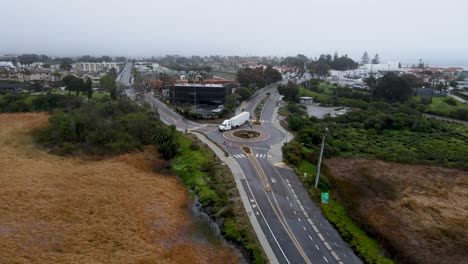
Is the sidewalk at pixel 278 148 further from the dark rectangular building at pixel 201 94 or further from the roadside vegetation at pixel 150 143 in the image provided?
the dark rectangular building at pixel 201 94

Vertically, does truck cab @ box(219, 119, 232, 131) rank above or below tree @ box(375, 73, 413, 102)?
below

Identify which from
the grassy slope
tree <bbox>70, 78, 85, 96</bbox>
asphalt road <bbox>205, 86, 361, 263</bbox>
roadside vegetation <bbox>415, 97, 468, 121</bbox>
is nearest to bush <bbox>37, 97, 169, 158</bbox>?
asphalt road <bbox>205, 86, 361, 263</bbox>

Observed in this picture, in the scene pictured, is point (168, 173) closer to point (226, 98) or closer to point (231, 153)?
point (231, 153)

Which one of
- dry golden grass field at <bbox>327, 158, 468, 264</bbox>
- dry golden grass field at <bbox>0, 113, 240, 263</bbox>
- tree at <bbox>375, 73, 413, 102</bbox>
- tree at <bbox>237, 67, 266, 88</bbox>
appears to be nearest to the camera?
dry golden grass field at <bbox>0, 113, 240, 263</bbox>

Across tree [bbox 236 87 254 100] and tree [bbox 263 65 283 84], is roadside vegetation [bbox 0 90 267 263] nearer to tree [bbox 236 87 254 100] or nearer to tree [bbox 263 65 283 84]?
tree [bbox 236 87 254 100]

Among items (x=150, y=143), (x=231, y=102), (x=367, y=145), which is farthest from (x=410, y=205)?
(x=231, y=102)

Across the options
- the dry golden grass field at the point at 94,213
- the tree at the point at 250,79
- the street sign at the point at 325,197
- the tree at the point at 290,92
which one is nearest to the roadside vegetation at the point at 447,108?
the tree at the point at 290,92
